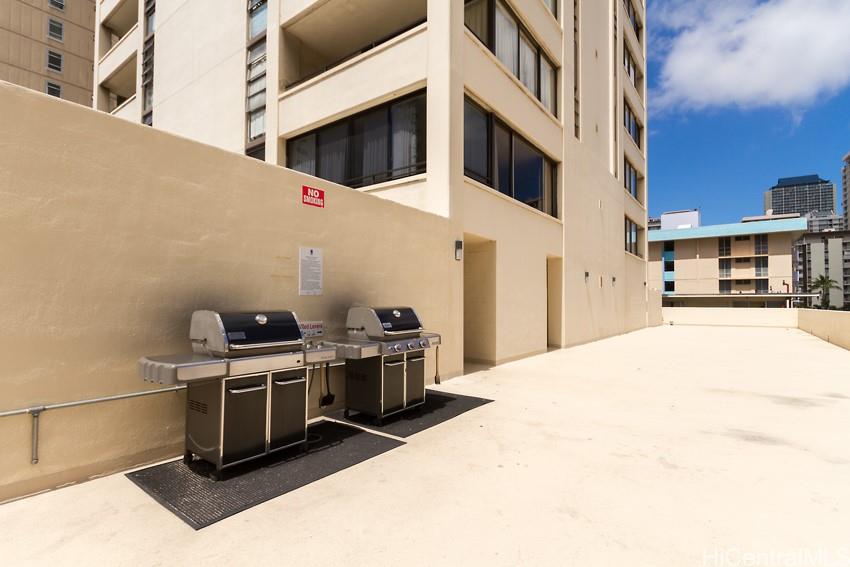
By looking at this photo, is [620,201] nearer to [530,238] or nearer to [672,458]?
[530,238]

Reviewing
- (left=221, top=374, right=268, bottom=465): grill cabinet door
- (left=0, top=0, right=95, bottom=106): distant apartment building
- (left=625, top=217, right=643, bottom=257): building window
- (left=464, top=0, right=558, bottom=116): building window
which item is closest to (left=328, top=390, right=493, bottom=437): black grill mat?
(left=221, top=374, right=268, bottom=465): grill cabinet door

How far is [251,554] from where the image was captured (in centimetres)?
240

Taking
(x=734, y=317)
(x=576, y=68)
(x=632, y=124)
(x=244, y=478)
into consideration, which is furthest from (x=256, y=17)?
(x=734, y=317)

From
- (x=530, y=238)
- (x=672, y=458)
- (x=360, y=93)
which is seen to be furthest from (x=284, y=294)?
(x=530, y=238)

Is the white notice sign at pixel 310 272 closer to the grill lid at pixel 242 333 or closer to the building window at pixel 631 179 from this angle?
the grill lid at pixel 242 333

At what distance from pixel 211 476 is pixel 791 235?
56342mm

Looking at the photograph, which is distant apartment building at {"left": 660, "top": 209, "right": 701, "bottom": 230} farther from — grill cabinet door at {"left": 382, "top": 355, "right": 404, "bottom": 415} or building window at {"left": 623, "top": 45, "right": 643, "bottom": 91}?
grill cabinet door at {"left": 382, "top": 355, "right": 404, "bottom": 415}

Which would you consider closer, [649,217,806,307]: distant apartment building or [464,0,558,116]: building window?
[464,0,558,116]: building window

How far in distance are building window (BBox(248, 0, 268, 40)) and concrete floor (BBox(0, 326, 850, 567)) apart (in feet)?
39.2

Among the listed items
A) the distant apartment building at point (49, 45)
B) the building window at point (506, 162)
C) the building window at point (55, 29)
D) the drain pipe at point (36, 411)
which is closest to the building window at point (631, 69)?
the building window at point (506, 162)

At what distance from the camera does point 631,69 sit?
72.7 feet

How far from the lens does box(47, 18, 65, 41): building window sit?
23156 millimetres

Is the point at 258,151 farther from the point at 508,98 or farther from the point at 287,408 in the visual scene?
the point at 287,408

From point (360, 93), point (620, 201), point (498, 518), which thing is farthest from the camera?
point (620, 201)
